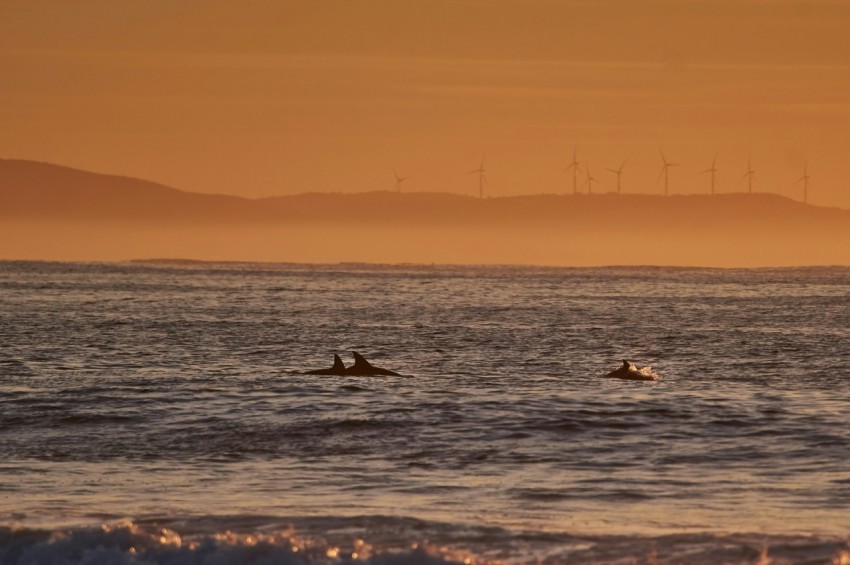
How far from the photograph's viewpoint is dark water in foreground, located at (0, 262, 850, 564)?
23797 millimetres

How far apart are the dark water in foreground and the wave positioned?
0.05 m

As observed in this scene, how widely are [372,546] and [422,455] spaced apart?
363 inches

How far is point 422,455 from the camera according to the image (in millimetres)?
32719

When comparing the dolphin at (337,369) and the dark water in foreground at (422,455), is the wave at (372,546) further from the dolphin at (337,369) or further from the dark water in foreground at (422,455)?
the dolphin at (337,369)

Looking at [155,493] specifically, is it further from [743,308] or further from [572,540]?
[743,308]

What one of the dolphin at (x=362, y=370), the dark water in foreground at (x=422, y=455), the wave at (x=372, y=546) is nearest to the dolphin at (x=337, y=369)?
the dolphin at (x=362, y=370)

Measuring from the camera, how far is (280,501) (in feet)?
89.5

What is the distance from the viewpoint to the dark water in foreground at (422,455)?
23.8m

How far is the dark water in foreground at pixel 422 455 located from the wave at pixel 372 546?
0.05 m

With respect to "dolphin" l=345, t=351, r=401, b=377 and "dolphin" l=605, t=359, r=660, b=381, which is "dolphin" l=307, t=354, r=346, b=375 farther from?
"dolphin" l=605, t=359, r=660, b=381

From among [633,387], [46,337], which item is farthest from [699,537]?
[46,337]

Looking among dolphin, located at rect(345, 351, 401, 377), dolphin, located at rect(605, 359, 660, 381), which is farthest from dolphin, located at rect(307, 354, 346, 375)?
dolphin, located at rect(605, 359, 660, 381)

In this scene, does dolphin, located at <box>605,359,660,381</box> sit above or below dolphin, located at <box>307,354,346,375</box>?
below

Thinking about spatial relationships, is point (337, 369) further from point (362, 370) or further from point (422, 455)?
point (422, 455)
